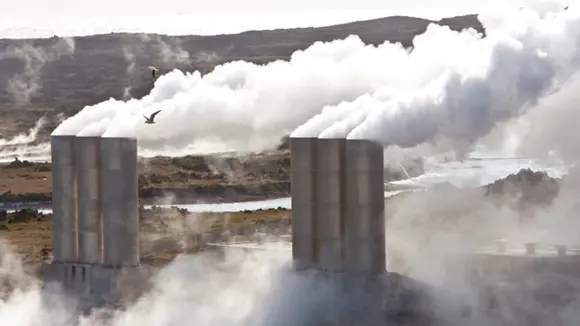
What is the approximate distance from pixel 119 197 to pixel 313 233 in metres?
6.35

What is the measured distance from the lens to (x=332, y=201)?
110 feet

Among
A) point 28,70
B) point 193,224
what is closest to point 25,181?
point 193,224

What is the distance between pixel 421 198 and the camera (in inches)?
2174

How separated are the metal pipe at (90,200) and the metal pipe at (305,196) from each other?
6.53m

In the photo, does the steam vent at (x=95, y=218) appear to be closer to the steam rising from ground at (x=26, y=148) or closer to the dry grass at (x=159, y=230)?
the dry grass at (x=159, y=230)

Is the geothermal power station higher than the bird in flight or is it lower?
lower

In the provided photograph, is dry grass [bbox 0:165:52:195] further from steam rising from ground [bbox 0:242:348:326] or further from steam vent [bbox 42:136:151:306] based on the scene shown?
steam vent [bbox 42:136:151:306]

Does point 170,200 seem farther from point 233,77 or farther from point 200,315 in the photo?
point 200,315

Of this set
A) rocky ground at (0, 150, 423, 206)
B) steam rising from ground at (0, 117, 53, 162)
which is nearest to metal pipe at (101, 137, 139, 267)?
rocky ground at (0, 150, 423, 206)

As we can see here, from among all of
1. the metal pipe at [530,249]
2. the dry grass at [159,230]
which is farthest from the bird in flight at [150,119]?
the metal pipe at [530,249]

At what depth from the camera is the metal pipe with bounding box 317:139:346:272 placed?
33.6m

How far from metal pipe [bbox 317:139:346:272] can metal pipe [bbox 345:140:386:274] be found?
0.49 m

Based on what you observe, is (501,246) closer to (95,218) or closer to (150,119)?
(150,119)

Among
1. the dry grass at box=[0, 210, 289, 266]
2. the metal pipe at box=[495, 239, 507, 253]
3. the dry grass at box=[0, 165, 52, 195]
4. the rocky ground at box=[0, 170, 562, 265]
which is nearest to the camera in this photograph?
the metal pipe at box=[495, 239, 507, 253]
